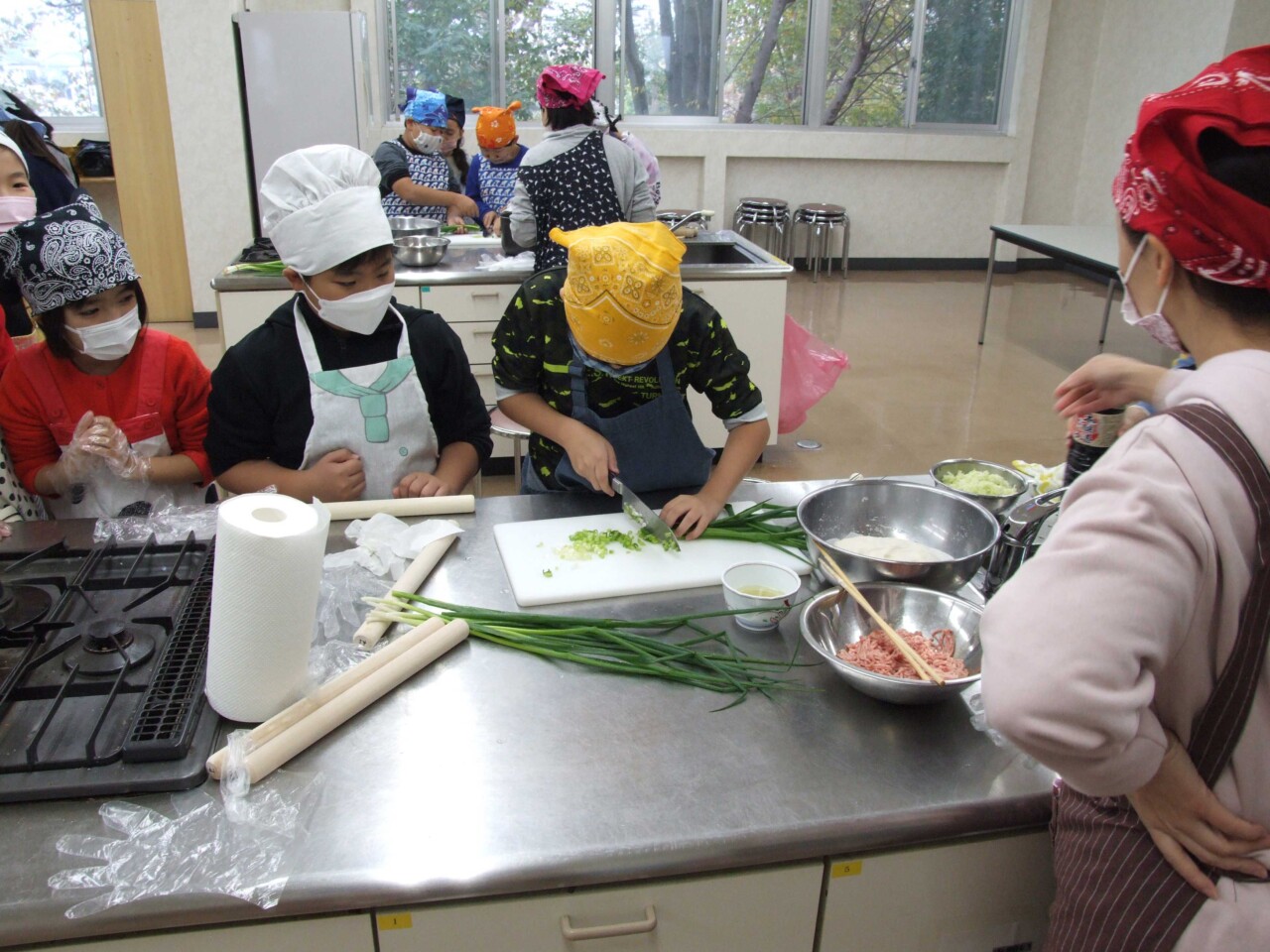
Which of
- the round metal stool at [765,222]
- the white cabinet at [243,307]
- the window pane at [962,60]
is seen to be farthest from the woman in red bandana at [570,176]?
the window pane at [962,60]

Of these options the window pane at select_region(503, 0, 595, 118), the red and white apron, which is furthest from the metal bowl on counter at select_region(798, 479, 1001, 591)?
the window pane at select_region(503, 0, 595, 118)

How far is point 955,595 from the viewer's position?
1349mm

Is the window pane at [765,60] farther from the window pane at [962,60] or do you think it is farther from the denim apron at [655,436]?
the denim apron at [655,436]

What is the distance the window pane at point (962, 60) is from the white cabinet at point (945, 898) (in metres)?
8.30

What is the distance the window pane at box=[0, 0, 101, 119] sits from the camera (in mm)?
6324

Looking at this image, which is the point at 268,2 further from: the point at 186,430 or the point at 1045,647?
the point at 1045,647

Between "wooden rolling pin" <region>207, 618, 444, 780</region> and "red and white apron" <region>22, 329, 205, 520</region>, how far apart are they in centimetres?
80

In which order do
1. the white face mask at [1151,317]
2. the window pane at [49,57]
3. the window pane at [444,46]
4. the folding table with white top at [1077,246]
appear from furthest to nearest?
1. the window pane at [444,46]
2. the window pane at [49,57]
3. the folding table with white top at [1077,246]
4. the white face mask at [1151,317]

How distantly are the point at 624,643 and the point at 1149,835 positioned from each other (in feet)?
2.09

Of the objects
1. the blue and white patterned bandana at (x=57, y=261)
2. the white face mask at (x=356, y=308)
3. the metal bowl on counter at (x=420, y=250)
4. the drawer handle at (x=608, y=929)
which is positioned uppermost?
the blue and white patterned bandana at (x=57, y=261)

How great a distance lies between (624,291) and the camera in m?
1.54

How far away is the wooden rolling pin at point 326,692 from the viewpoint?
1.04 metres

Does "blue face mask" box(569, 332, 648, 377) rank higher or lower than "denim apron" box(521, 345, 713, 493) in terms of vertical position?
higher

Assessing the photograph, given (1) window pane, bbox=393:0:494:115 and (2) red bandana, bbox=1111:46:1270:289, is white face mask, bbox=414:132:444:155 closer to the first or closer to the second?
(1) window pane, bbox=393:0:494:115
